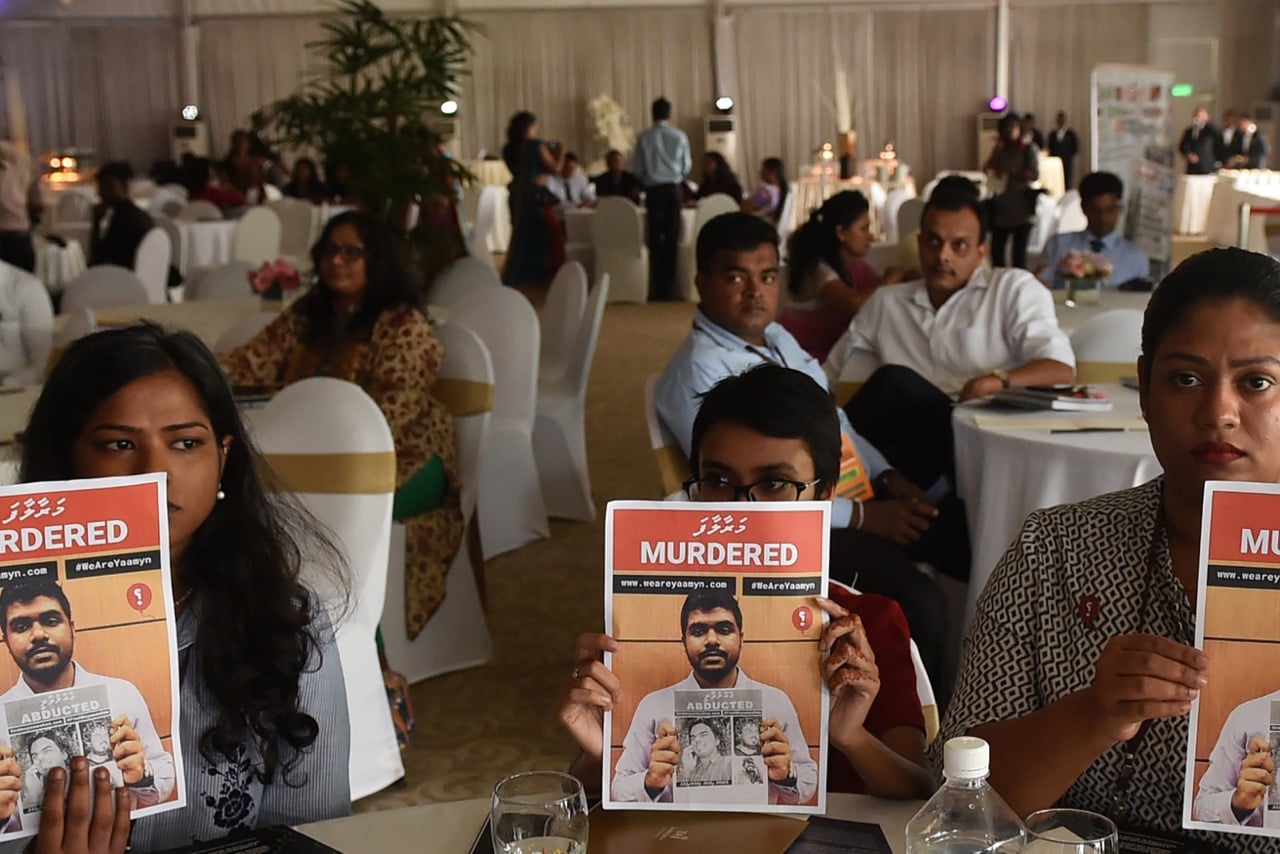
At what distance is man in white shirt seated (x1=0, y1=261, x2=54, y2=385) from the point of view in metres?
4.94

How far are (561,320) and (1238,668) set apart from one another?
4699 millimetres

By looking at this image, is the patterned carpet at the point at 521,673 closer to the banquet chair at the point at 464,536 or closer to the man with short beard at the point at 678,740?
the banquet chair at the point at 464,536

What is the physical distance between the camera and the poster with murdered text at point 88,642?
1158 millimetres

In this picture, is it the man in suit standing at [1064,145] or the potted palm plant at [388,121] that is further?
the man in suit standing at [1064,145]

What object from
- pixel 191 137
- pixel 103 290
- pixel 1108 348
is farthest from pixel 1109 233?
pixel 191 137

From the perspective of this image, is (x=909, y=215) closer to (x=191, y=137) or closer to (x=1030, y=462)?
(x=1030, y=462)

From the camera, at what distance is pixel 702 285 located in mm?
3352

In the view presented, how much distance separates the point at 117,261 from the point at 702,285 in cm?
604

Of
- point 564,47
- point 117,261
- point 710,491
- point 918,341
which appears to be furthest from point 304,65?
point 710,491

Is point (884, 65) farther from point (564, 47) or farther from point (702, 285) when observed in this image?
point (702, 285)

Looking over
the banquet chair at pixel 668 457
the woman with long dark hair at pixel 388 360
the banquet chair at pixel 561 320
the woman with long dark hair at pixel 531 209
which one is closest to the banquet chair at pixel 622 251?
the woman with long dark hair at pixel 531 209

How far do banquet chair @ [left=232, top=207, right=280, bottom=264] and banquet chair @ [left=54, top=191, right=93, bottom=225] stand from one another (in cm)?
428

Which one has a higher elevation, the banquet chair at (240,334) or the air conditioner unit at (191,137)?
the air conditioner unit at (191,137)

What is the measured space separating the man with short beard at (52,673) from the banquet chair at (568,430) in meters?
4.10
